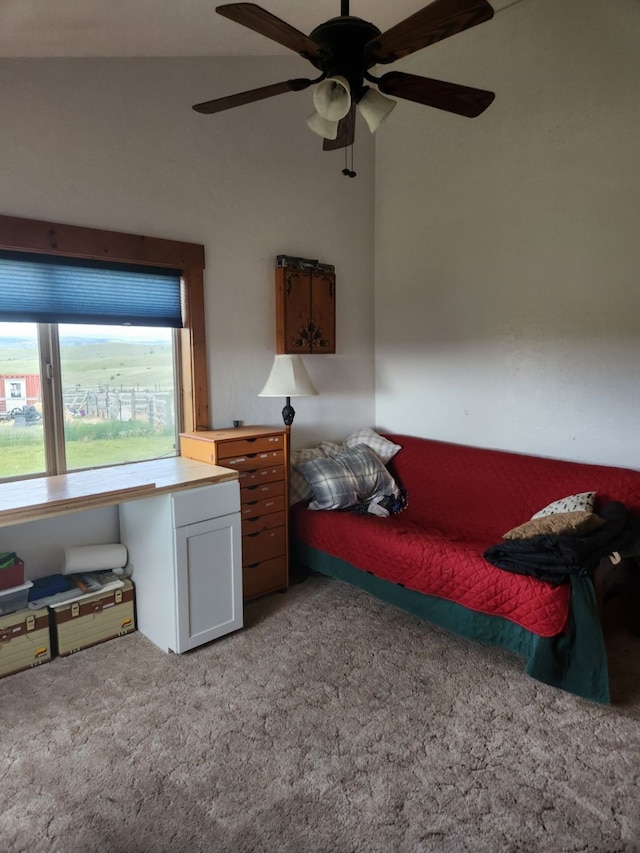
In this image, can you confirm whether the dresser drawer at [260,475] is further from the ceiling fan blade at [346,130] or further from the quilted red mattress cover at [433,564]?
the ceiling fan blade at [346,130]

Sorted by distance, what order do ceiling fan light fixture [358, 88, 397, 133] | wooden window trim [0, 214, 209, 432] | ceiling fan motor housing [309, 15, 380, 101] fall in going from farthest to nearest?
wooden window trim [0, 214, 209, 432]
ceiling fan light fixture [358, 88, 397, 133]
ceiling fan motor housing [309, 15, 380, 101]

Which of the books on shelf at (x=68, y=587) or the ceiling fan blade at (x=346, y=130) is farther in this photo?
the books on shelf at (x=68, y=587)

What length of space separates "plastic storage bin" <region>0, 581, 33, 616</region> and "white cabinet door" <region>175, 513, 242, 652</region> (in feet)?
2.20

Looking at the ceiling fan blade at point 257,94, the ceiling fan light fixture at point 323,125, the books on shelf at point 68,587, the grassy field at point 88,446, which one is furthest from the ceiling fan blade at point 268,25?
the books on shelf at point 68,587

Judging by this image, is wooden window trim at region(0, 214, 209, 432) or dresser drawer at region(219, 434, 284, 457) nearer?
wooden window trim at region(0, 214, 209, 432)

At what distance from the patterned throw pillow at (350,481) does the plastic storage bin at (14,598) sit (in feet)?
5.14

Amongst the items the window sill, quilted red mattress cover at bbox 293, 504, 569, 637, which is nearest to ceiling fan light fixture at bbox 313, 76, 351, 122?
the window sill

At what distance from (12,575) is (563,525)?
2424 millimetres

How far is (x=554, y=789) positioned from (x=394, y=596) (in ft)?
3.76

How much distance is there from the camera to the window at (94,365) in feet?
8.46

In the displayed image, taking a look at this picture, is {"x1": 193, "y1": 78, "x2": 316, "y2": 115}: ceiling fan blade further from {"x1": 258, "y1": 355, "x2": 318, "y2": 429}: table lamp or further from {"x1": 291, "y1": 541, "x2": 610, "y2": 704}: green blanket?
{"x1": 291, "y1": 541, "x2": 610, "y2": 704}: green blanket

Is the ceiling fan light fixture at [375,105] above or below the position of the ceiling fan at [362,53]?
below

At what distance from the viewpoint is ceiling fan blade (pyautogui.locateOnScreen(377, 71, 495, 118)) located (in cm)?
188

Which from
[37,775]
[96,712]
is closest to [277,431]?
[96,712]
